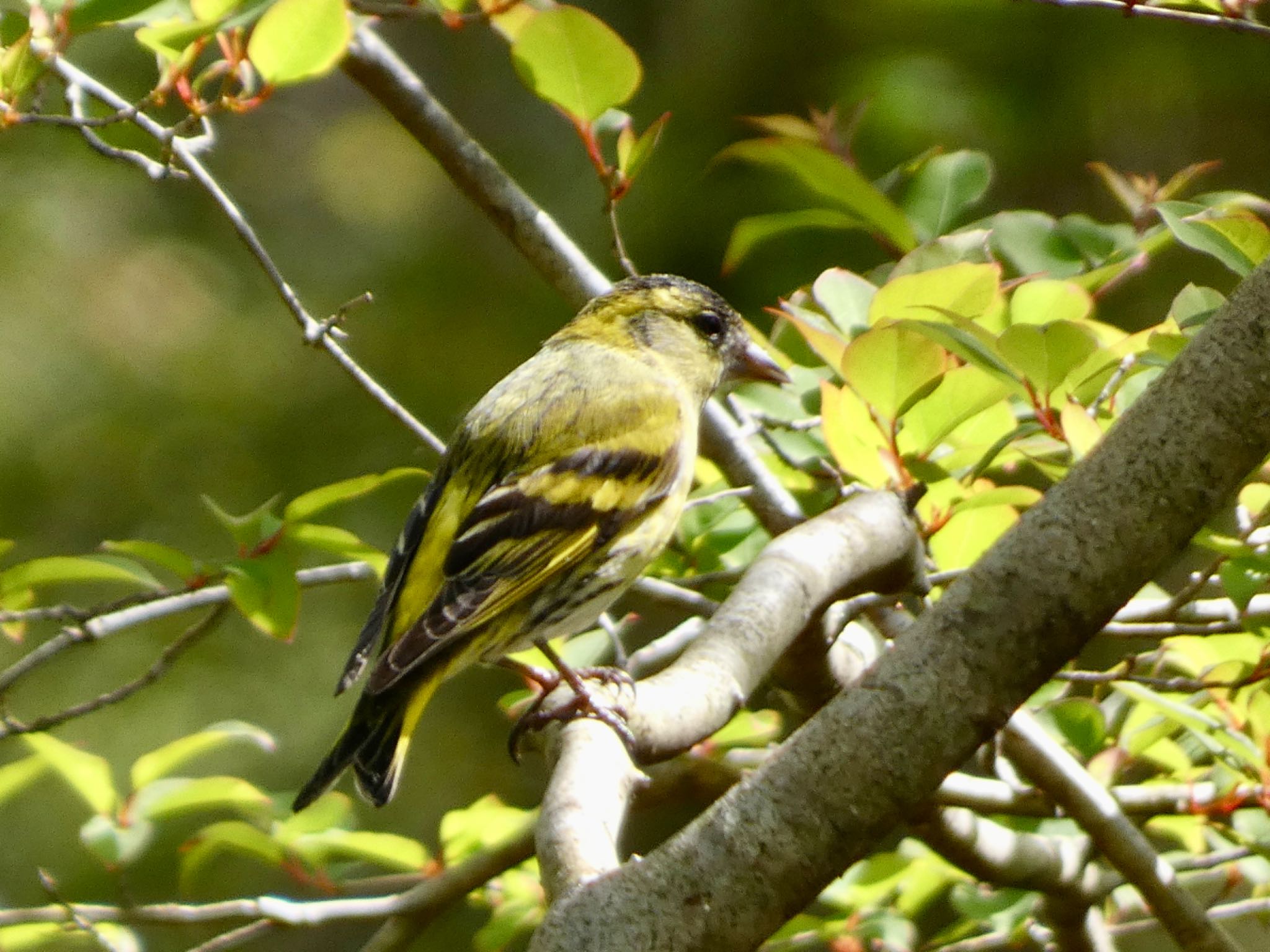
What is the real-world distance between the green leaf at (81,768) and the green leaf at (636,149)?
1248 mm

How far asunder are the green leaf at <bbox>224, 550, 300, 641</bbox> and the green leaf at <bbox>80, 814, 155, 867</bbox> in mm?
580

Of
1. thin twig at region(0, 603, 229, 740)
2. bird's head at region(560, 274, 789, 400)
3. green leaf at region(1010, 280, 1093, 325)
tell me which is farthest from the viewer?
bird's head at region(560, 274, 789, 400)

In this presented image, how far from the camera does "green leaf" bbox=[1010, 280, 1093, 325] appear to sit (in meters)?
2.12

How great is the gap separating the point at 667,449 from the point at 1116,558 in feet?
4.88

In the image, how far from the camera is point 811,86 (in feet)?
16.5

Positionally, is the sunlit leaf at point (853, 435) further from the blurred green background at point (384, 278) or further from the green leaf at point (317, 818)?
the blurred green background at point (384, 278)

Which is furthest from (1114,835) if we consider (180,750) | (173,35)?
(173,35)

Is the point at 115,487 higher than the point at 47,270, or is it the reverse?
the point at 47,270

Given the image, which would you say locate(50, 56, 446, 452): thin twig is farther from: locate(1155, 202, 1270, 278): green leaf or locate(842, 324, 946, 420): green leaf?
locate(1155, 202, 1270, 278): green leaf

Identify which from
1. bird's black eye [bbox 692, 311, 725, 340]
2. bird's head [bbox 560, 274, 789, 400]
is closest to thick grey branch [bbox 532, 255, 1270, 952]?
bird's head [bbox 560, 274, 789, 400]

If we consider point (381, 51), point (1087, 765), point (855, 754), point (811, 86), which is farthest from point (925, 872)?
point (811, 86)

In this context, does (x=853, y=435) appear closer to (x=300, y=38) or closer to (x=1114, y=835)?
(x=1114, y=835)

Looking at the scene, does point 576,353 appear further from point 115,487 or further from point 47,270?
point 47,270

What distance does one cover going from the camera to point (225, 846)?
7.97 ft
